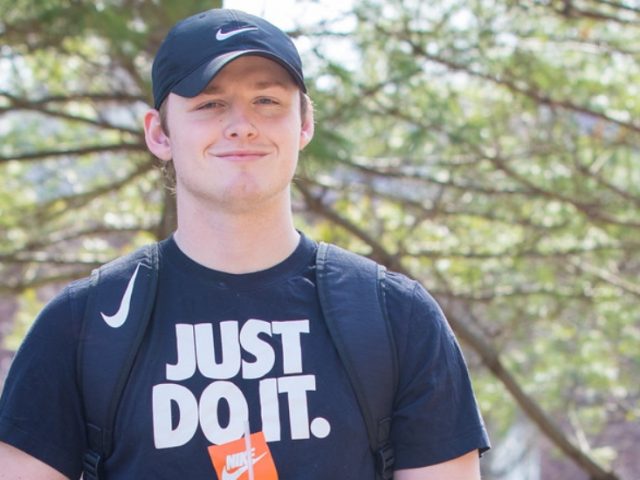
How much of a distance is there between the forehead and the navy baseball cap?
1 cm

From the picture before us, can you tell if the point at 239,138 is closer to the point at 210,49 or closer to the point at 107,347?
the point at 210,49

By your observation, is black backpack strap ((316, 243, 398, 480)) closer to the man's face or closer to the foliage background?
the man's face

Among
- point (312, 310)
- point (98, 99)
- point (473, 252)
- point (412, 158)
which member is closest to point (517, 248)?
point (473, 252)

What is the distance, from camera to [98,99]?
Answer: 5070 millimetres

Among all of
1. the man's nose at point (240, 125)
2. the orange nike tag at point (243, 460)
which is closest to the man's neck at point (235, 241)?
the man's nose at point (240, 125)

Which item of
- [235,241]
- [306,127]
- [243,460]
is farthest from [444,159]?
[243,460]

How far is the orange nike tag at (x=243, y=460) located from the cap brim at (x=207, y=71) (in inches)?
20.8

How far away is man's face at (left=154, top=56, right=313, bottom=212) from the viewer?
5.49ft

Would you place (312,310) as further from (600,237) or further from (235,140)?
(600,237)

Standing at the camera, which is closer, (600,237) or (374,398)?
(374,398)

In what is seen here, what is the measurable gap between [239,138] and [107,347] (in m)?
0.37

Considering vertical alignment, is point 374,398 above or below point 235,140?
below

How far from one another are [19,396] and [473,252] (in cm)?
445

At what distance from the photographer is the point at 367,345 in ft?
5.35
